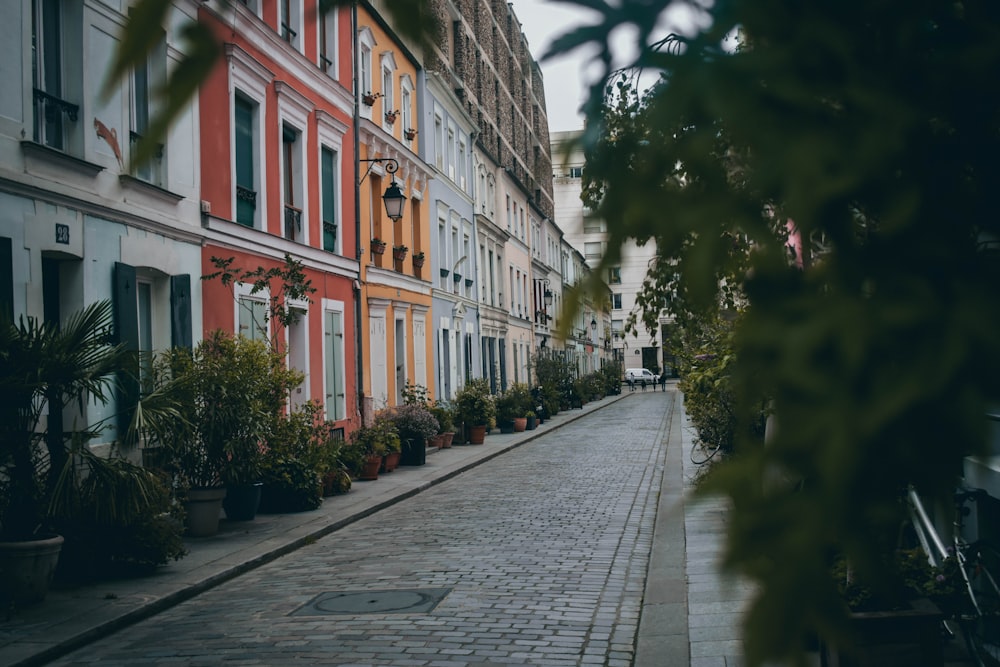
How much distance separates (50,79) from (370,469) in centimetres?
896

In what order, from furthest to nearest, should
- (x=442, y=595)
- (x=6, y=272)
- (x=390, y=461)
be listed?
(x=390, y=461), (x=6, y=272), (x=442, y=595)

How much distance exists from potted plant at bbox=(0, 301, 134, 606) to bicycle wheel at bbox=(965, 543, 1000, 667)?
6.82m

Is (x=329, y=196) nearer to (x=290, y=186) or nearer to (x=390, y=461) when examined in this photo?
(x=290, y=186)

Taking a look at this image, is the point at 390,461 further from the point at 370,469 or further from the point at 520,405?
the point at 520,405

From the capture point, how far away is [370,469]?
59.2 ft

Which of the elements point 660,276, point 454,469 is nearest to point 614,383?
point 454,469

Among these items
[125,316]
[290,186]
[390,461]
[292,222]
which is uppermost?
[290,186]

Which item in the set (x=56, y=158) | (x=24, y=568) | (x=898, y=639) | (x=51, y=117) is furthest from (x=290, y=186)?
(x=898, y=639)

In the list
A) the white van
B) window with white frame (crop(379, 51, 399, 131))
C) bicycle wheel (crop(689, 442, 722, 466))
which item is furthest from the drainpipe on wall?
the white van

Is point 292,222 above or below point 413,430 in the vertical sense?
above

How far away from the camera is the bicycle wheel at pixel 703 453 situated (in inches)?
633

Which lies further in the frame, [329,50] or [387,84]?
[387,84]

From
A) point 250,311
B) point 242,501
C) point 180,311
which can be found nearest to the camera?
point 242,501

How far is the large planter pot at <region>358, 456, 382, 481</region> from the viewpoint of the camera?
1798 cm
